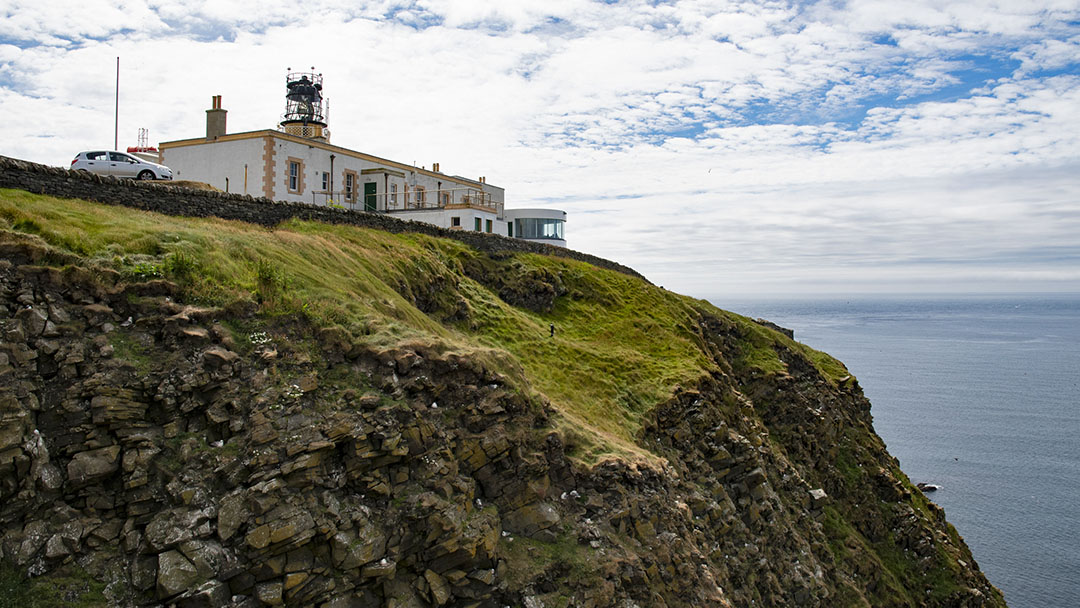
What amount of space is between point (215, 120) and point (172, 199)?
1941 cm

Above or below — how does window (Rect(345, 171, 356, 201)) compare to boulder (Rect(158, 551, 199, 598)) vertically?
above

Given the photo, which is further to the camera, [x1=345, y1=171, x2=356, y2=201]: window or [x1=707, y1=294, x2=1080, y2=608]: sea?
[x1=707, y1=294, x2=1080, y2=608]: sea

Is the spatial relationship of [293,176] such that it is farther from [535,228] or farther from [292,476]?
[292,476]

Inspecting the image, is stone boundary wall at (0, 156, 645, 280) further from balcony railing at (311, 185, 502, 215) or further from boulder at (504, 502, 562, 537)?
boulder at (504, 502, 562, 537)

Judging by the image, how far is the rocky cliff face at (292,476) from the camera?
1136cm

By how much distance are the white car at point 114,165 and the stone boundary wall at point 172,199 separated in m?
7.23

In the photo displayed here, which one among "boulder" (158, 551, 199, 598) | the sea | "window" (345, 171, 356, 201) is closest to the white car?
"window" (345, 171, 356, 201)

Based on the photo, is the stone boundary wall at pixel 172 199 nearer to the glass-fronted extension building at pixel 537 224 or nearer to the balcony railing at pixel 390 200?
the balcony railing at pixel 390 200

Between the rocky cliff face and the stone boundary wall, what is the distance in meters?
5.93

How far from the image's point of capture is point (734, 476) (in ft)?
84.2

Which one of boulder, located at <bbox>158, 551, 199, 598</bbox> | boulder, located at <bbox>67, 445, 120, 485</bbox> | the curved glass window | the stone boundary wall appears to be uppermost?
the curved glass window

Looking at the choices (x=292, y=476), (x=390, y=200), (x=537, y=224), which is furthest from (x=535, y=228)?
(x=292, y=476)

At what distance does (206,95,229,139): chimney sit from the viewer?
39344 millimetres

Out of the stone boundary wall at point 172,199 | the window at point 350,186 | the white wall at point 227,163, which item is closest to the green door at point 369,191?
the window at point 350,186
